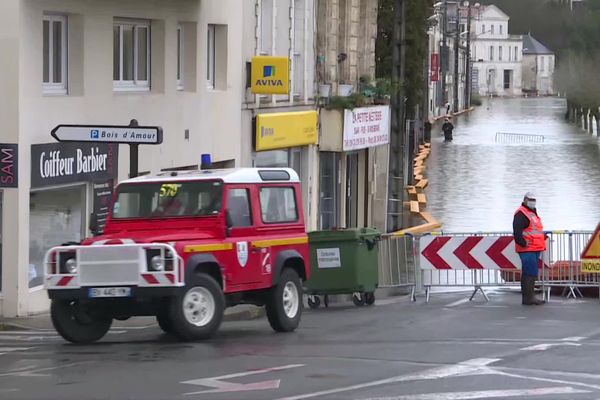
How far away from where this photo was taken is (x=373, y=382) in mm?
12234

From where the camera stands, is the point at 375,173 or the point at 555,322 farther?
the point at 375,173

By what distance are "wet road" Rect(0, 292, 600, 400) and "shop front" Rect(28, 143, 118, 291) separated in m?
2.69

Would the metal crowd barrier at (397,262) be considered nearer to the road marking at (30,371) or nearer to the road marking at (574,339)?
the road marking at (574,339)

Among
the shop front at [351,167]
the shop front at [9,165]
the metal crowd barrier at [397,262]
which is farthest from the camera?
the shop front at [351,167]

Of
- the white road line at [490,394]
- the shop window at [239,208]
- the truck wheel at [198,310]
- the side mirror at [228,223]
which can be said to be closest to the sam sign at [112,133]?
the shop window at [239,208]

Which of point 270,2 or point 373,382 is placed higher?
point 270,2

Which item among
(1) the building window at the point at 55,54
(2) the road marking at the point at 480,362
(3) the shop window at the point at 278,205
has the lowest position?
(2) the road marking at the point at 480,362

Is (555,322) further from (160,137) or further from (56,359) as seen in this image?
(56,359)

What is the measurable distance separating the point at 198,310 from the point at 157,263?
84cm

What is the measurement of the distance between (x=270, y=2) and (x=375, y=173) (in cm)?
1101

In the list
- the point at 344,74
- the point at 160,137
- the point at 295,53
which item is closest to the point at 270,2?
the point at 295,53

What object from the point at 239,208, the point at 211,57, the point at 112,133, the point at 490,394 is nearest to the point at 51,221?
the point at 112,133

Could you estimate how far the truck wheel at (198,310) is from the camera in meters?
15.3

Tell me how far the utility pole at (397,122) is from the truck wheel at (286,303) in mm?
17596
